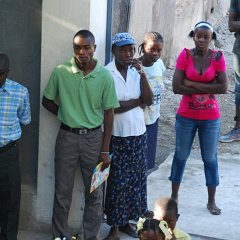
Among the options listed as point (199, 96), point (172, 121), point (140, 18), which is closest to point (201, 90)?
point (199, 96)

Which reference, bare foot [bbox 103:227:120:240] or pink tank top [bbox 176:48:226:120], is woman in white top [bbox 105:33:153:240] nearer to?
bare foot [bbox 103:227:120:240]

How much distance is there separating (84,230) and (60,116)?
94 centimetres

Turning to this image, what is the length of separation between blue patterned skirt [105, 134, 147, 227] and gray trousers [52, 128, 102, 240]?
152 millimetres

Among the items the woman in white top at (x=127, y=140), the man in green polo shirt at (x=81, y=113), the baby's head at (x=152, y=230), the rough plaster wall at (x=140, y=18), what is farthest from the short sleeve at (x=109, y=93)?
the rough plaster wall at (x=140, y=18)

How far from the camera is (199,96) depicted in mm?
5035

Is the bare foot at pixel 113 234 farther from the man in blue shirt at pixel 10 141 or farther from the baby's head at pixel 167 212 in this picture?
the baby's head at pixel 167 212

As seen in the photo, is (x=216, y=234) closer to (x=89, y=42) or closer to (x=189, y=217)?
(x=189, y=217)

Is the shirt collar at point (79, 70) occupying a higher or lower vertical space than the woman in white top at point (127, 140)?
higher

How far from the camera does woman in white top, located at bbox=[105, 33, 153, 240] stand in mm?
4480

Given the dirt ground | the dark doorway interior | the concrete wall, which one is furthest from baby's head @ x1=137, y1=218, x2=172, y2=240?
the dirt ground

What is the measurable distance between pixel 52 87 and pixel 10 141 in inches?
20.1

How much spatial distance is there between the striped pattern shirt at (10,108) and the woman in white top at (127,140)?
730 mm

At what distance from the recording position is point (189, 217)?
5289mm

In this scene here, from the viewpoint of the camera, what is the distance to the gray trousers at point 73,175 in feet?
14.3
